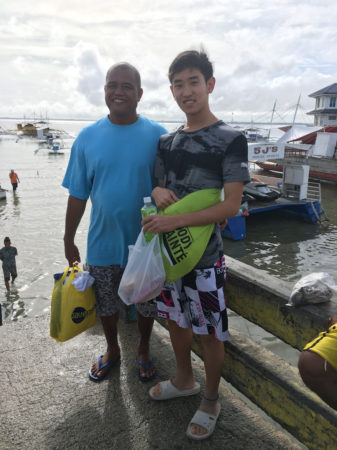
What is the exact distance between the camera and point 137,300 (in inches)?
90.0

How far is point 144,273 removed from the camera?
223 centimetres

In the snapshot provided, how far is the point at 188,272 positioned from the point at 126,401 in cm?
121

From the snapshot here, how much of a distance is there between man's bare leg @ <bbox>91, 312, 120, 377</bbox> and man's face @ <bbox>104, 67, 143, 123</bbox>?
163 centimetres

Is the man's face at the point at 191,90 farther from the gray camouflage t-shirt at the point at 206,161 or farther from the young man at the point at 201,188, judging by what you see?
the gray camouflage t-shirt at the point at 206,161

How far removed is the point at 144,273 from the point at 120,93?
1.35 metres

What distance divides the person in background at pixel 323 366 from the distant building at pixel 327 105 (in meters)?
51.0

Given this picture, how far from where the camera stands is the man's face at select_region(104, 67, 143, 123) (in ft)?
8.45

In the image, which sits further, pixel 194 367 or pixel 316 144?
pixel 316 144

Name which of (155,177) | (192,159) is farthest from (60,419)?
(192,159)

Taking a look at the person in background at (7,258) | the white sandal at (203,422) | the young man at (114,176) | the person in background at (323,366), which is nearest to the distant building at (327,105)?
the person in background at (7,258)

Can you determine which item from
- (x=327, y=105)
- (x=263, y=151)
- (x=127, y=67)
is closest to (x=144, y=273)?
(x=127, y=67)

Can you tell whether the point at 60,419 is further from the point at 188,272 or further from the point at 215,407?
A: the point at 188,272

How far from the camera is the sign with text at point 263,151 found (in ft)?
53.7

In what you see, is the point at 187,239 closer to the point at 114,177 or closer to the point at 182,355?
the point at 114,177
